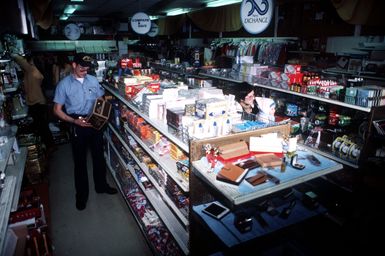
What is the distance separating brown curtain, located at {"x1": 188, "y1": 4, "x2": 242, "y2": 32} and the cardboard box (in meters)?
5.06

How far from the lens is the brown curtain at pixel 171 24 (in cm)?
1045

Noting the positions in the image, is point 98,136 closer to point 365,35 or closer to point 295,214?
point 295,214

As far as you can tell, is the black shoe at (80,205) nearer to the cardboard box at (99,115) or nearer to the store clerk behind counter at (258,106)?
the cardboard box at (99,115)

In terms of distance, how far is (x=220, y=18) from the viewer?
26.7 ft

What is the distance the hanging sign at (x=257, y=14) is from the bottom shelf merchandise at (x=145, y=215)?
8.85ft

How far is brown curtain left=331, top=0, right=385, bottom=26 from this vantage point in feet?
13.9

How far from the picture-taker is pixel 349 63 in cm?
502

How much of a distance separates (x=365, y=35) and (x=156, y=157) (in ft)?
14.8

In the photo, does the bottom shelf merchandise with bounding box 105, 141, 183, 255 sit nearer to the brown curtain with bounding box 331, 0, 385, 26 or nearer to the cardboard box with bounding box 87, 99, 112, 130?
the cardboard box with bounding box 87, 99, 112, 130

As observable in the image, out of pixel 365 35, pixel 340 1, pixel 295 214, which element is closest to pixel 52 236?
pixel 295 214

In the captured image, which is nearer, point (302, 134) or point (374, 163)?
point (374, 163)

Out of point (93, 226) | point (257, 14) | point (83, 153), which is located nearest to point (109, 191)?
point (93, 226)

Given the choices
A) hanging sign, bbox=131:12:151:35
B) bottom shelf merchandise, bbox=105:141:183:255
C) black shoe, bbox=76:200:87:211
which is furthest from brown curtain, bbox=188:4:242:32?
black shoe, bbox=76:200:87:211

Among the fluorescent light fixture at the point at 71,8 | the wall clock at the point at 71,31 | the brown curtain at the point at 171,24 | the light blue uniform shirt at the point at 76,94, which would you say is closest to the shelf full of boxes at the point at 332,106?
the light blue uniform shirt at the point at 76,94
